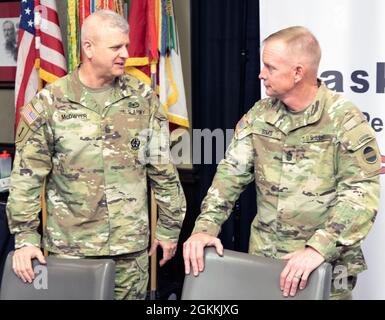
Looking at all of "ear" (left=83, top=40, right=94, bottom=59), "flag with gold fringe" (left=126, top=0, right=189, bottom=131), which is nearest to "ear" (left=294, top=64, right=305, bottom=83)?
"ear" (left=83, top=40, right=94, bottom=59)

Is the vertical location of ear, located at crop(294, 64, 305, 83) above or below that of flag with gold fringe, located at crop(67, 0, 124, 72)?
below

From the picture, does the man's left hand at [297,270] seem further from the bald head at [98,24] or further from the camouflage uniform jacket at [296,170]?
the bald head at [98,24]

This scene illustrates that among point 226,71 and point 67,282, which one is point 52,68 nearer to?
point 226,71

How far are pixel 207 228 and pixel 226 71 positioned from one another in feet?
5.29

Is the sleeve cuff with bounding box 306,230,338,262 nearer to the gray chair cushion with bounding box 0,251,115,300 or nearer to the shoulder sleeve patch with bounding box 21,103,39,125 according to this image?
the gray chair cushion with bounding box 0,251,115,300

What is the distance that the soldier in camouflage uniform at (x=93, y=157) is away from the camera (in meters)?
1.90

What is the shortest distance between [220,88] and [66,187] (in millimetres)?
1372

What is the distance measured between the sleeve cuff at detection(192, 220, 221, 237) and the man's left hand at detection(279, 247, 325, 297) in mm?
292

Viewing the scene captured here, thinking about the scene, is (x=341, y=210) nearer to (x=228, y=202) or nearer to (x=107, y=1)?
(x=228, y=202)

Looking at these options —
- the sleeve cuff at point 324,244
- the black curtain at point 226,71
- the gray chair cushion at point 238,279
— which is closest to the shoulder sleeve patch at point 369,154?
the sleeve cuff at point 324,244

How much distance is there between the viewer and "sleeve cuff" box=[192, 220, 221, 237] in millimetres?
1562

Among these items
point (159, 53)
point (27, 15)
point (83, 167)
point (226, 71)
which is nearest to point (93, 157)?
point (83, 167)

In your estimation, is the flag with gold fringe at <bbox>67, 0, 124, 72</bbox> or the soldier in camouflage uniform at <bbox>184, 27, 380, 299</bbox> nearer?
the soldier in camouflage uniform at <bbox>184, 27, 380, 299</bbox>
